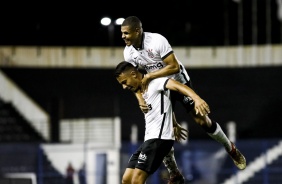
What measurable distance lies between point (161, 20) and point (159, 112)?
1370 cm

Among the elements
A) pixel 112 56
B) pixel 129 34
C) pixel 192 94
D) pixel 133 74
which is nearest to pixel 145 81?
pixel 133 74

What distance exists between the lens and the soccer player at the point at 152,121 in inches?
307

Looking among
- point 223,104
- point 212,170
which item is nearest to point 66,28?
point 223,104

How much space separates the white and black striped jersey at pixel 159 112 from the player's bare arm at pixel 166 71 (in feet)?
0.18

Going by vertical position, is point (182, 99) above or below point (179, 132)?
above

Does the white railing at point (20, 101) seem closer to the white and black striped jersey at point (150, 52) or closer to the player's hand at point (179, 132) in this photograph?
the player's hand at point (179, 132)

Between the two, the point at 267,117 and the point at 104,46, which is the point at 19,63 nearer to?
the point at 104,46

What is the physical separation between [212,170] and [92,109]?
5.13 metres

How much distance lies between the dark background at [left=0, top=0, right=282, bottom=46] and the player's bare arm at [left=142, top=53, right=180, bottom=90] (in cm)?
1339

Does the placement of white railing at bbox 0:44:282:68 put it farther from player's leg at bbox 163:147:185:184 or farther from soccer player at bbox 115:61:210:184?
soccer player at bbox 115:61:210:184

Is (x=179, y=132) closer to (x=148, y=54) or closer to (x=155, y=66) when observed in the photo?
(x=155, y=66)

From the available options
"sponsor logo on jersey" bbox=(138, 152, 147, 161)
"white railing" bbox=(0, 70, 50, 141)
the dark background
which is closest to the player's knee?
"sponsor logo on jersey" bbox=(138, 152, 147, 161)

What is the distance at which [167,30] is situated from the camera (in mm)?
21797

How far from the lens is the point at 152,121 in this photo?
791 centimetres
